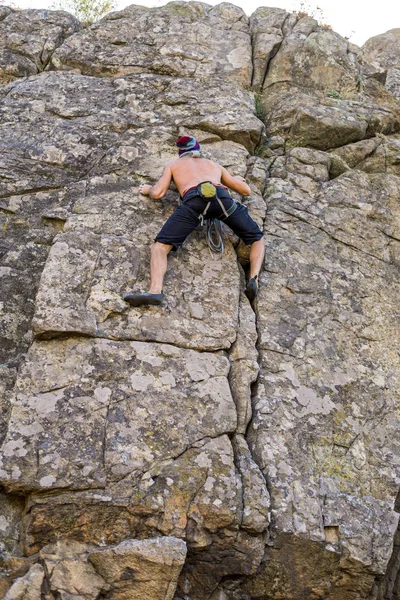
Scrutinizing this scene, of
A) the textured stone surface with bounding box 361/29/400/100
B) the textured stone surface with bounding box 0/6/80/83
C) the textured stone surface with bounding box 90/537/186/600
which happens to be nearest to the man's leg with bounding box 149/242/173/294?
the textured stone surface with bounding box 90/537/186/600

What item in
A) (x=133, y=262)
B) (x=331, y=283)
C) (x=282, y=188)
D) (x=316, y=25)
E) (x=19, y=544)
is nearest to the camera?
(x=19, y=544)

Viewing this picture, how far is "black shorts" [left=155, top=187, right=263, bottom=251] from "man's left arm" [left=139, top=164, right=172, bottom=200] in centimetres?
36

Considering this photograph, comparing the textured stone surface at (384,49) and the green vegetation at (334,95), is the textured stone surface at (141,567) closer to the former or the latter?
the green vegetation at (334,95)

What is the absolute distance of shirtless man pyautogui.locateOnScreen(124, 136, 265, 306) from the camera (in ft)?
22.7

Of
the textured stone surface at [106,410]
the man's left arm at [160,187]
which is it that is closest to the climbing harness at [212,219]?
the man's left arm at [160,187]

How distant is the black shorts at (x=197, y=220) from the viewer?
7094 mm

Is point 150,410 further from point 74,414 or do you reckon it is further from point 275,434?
point 275,434

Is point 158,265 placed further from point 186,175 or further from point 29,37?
point 29,37

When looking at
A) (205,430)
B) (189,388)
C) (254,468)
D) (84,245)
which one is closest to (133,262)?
(84,245)

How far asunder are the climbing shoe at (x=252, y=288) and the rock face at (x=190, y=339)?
0.55 ft

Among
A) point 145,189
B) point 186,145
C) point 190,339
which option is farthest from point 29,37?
point 190,339

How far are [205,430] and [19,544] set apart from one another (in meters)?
1.82

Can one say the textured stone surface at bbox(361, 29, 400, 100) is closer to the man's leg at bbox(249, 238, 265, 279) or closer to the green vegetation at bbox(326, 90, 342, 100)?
the green vegetation at bbox(326, 90, 342, 100)

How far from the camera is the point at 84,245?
707 centimetres
